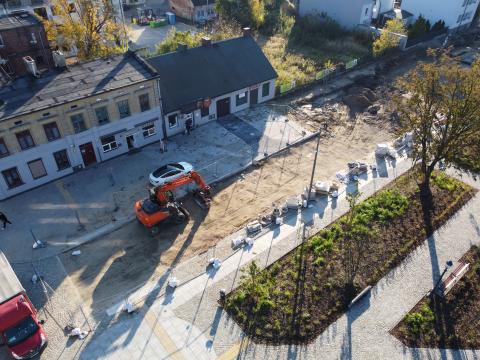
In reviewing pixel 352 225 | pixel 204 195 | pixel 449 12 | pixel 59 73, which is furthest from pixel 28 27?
pixel 449 12

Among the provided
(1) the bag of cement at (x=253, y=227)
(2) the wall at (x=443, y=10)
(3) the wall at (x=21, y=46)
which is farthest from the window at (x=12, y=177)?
(2) the wall at (x=443, y=10)

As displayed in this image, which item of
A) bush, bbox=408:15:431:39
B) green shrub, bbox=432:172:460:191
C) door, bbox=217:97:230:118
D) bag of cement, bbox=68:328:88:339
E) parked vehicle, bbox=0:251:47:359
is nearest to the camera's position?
parked vehicle, bbox=0:251:47:359

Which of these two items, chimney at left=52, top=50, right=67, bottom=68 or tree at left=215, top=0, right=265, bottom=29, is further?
tree at left=215, top=0, right=265, bottom=29

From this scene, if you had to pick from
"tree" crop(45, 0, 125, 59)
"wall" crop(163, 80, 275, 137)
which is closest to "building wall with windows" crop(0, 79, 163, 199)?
"wall" crop(163, 80, 275, 137)

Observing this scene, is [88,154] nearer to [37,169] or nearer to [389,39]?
[37,169]

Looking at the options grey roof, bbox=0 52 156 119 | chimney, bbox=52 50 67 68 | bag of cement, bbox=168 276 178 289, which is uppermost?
chimney, bbox=52 50 67 68

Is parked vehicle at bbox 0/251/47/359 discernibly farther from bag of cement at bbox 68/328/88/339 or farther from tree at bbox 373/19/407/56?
tree at bbox 373/19/407/56

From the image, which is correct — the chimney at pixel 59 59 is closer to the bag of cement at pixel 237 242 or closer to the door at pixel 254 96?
the door at pixel 254 96
